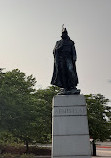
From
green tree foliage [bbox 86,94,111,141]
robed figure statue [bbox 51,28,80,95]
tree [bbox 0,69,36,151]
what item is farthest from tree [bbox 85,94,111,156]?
robed figure statue [bbox 51,28,80,95]

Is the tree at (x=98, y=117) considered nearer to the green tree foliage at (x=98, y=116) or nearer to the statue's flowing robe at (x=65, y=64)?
the green tree foliage at (x=98, y=116)

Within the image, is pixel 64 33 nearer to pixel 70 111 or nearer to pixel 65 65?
pixel 65 65

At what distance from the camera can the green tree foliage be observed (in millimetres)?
24922

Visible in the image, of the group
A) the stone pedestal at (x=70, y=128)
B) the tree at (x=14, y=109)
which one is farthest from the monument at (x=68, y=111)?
the tree at (x=14, y=109)

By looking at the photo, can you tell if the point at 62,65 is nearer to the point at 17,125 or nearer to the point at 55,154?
the point at 55,154

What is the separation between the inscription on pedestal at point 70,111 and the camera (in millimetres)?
8844

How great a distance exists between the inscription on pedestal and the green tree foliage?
1615 centimetres

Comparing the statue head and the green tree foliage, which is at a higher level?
the statue head

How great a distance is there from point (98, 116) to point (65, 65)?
17374 millimetres

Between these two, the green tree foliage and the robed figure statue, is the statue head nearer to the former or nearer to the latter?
the robed figure statue

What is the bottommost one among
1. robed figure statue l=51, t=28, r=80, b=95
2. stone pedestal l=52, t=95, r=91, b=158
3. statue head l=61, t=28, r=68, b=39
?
stone pedestal l=52, t=95, r=91, b=158

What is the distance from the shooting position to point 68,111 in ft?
29.2

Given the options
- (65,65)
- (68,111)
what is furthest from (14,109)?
(68,111)

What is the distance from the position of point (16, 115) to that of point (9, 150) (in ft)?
25.8
